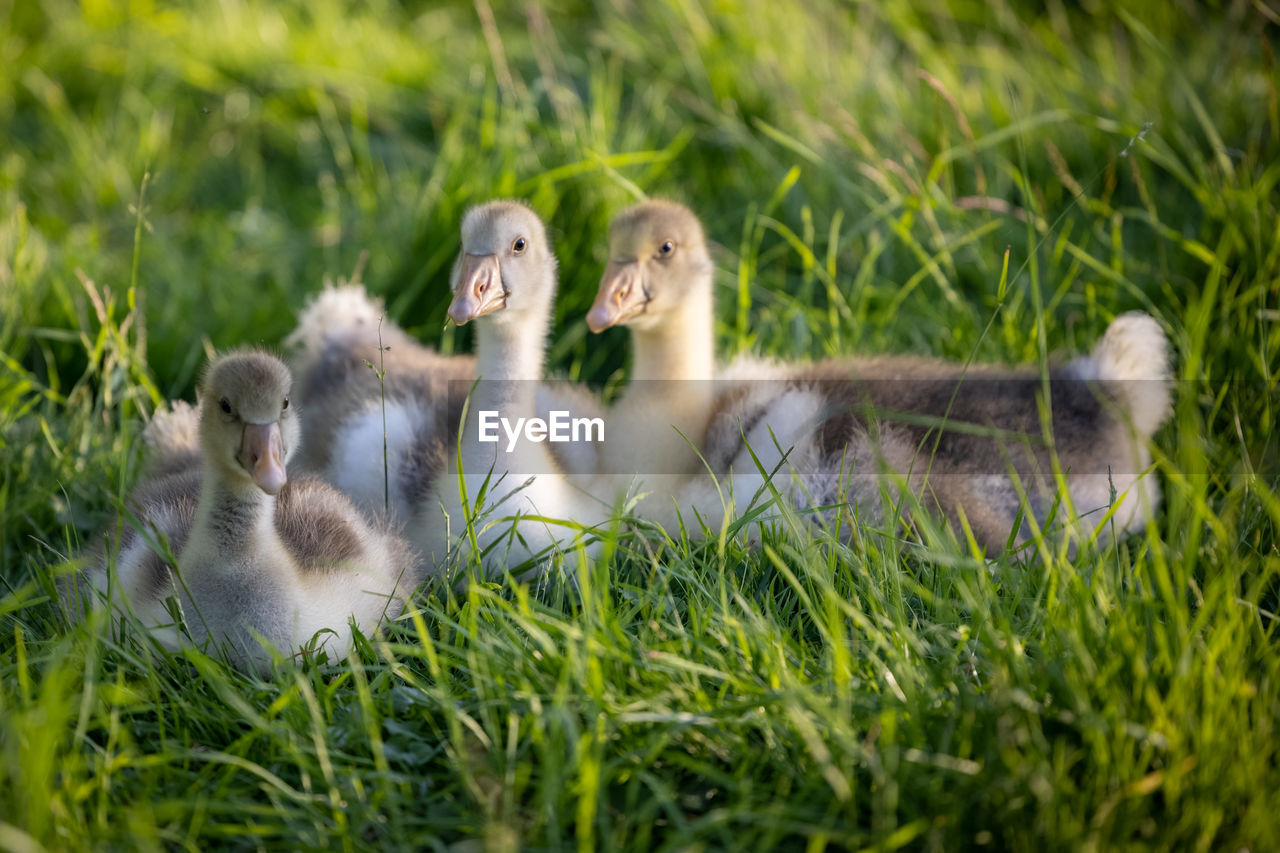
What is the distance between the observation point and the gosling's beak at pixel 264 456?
2.46 metres

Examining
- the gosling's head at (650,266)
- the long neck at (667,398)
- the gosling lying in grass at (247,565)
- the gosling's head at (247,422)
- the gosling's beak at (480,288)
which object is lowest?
the gosling lying in grass at (247,565)

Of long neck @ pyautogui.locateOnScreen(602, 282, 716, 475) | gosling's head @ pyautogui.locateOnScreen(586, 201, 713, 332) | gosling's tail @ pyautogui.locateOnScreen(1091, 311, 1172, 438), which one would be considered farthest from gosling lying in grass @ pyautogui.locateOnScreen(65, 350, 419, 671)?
gosling's tail @ pyautogui.locateOnScreen(1091, 311, 1172, 438)

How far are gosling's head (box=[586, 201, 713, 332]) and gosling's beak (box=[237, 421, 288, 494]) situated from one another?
1.12 m

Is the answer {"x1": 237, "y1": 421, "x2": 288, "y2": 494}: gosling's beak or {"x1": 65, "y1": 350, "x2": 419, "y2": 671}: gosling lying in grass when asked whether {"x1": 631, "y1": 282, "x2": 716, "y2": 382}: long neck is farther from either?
{"x1": 237, "y1": 421, "x2": 288, "y2": 494}: gosling's beak

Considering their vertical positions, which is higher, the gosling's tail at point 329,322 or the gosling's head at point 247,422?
the gosling's tail at point 329,322

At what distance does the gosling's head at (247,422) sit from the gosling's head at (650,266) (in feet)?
3.54

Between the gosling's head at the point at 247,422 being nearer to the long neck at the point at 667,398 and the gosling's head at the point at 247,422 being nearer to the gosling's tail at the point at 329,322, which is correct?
the long neck at the point at 667,398

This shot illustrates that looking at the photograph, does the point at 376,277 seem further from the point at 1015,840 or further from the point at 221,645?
the point at 1015,840

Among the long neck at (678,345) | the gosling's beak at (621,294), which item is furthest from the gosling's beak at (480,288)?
the long neck at (678,345)

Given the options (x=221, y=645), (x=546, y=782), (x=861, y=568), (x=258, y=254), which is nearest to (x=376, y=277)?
(x=258, y=254)

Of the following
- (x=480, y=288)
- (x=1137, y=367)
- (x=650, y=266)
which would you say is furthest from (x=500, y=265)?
(x=1137, y=367)

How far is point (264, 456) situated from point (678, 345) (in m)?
1.45

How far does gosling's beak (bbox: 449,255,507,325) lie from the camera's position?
116 inches

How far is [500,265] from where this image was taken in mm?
3068
